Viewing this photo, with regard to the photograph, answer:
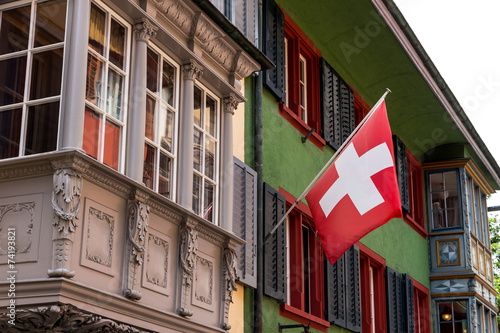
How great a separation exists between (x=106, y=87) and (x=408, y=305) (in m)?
12.0

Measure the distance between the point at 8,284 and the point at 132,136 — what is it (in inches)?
79.7

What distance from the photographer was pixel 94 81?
8.27 meters

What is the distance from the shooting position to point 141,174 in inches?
338

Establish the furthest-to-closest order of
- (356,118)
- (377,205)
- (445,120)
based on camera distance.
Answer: (445,120)
(356,118)
(377,205)

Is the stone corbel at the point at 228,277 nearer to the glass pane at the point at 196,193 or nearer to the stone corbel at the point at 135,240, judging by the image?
the glass pane at the point at 196,193

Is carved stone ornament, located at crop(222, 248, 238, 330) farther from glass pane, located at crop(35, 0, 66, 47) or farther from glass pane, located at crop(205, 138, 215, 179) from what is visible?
glass pane, located at crop(35, 0, 66, 47)

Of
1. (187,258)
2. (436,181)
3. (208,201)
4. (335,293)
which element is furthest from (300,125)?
(436,181)

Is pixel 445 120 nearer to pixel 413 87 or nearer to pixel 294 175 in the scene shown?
pixel 413 87

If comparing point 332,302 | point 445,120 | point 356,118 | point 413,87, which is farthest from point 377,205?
point 445,120

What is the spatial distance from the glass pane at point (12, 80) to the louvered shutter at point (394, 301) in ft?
37.4

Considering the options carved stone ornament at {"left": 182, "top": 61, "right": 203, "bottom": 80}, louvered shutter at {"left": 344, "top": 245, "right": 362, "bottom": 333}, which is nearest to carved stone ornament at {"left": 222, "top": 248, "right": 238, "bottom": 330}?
carved stone ornament at {"left": 182, "top": 61, "right": 203, "bottom": 80}

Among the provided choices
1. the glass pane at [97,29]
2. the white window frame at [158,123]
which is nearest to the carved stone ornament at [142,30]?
the white window frame at [158,123]

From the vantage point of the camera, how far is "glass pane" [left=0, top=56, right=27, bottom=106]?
802cm

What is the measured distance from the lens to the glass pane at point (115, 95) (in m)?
8.48
